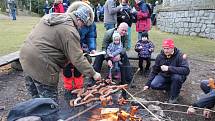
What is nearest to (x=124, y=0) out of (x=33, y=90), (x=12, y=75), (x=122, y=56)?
(x=122, y=56)

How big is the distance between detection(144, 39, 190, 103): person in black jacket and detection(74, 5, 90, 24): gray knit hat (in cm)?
196

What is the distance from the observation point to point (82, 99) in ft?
14.9

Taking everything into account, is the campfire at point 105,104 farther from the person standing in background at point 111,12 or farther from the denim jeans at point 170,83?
the person standing in background at point 111,12

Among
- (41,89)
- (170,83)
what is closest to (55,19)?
(41,89)

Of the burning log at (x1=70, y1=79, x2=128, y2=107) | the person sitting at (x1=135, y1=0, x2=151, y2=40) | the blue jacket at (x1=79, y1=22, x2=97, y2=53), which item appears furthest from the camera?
the person sitting at (x1=135, y1=0, x2=151, y2=40)

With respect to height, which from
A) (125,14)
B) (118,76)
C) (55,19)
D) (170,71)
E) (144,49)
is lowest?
(118,76)

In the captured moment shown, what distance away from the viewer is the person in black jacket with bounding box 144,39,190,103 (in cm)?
566

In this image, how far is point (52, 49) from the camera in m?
3.91

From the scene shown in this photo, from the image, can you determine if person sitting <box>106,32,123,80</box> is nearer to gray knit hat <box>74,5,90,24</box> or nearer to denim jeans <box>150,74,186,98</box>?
denim jeans <box>150,74,186,98</box>

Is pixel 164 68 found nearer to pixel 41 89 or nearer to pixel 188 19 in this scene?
pixel 41 89

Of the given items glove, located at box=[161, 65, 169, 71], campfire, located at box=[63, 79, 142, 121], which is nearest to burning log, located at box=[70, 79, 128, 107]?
campfire, located at box=[63, 79, 142, 121]

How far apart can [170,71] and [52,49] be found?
244 centimetres

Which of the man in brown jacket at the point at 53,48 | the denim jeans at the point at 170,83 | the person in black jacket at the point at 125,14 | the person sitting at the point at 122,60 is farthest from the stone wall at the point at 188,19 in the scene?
the man in brown jacket at the point at 53,48

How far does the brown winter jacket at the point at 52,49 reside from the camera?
150 inches
